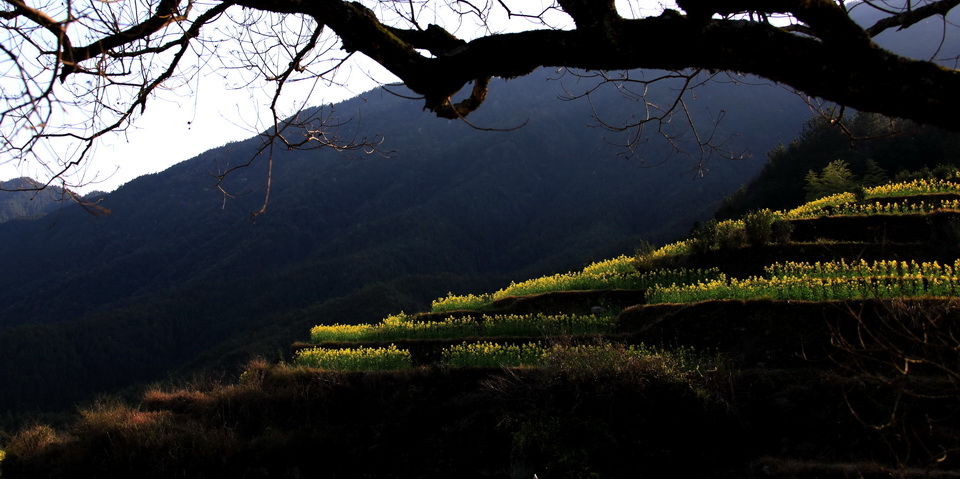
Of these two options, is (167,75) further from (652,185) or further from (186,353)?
(652,185)

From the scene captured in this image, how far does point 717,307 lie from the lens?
35.4 ft

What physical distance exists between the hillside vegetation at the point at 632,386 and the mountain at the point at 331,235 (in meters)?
43.7

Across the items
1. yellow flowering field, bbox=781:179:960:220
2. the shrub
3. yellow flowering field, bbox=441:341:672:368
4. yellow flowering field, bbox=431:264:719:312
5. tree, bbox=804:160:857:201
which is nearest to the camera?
yellow flowering field, bbox=441:341:672:368

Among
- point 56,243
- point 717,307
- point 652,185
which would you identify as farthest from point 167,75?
point 56,243

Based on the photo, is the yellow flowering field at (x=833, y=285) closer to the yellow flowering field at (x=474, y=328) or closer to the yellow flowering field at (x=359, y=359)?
the yellow flowering field at (x=474, y=328)

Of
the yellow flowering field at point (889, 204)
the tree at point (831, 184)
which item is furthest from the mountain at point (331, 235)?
the yellow flowering field at point (889, 204)

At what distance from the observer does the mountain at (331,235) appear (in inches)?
2662

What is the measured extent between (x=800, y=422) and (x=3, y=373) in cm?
7374

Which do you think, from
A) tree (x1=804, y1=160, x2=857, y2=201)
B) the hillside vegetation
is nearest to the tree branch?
the hillside vegetation

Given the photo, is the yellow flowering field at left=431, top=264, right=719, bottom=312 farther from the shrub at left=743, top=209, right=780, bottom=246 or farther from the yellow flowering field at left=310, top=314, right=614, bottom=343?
the yellow flowering field at left=310, top=314, right=614, bottom=343

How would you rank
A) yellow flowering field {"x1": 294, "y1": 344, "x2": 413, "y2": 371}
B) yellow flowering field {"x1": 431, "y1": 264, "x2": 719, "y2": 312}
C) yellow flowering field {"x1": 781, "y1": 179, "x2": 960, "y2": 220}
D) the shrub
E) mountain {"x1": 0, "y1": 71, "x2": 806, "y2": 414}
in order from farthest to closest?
mountain {"x1": 0, "y1": 71, "x2": 806, "y2": 414} < yellow flowering field {"x1": 781, "y1": 179, "x2": 960, "y2": 220} < yellow flowering field {"x1": 431, "y1": 264, "x2": 719, "y2": 312} < the shrub < yellow flowering field {"x1": 294, "y1": 344, "x2": 413, "y2": 371}

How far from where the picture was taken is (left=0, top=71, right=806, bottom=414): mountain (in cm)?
6762

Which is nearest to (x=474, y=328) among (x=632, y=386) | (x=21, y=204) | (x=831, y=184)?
(x=632, y=386)

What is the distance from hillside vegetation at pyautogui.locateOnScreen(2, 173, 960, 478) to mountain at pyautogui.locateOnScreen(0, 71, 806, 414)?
143 feet
